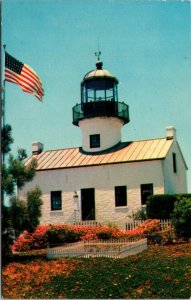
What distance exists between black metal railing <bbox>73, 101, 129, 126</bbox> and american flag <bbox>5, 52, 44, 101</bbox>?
14.1m

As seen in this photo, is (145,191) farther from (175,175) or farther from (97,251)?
(97,251)

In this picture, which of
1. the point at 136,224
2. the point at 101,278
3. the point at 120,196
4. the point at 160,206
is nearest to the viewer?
the point at 101,278

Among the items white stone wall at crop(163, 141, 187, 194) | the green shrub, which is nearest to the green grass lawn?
the green shrub

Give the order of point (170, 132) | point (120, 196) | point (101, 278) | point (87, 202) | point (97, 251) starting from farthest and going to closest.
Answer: point (170, 132) → point (87, 202) → point (120, 196) → point (97, 251) → point (101, 278)

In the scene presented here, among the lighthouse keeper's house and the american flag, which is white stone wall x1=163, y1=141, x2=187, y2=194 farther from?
the american flag

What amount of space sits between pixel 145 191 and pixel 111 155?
3464 millimetres

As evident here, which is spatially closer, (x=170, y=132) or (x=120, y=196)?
(x=120, y=196)

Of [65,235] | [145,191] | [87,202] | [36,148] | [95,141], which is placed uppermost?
[95,141]

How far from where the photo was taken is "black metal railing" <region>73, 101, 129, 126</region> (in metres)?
29.4

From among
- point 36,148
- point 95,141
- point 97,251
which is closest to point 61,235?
point 97,251

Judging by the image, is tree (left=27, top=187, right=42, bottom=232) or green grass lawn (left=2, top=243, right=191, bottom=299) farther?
tree (left=27, top=187, right=42, bottom=232)

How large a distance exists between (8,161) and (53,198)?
13312mm

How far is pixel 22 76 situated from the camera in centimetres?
1480

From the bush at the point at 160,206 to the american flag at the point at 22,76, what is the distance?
11.3 metres
